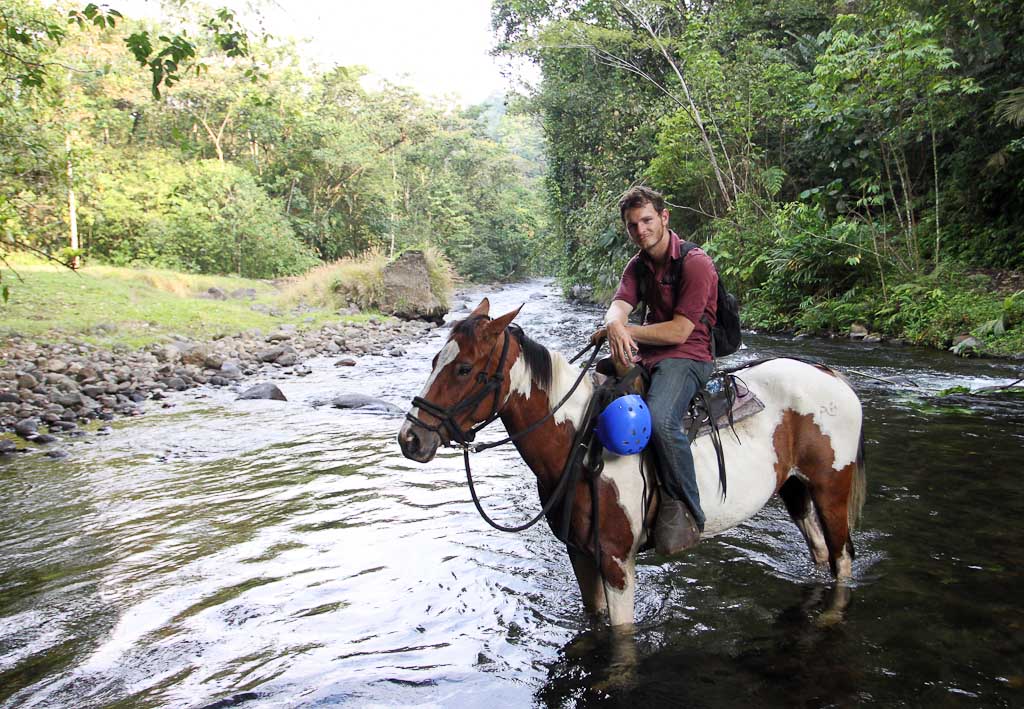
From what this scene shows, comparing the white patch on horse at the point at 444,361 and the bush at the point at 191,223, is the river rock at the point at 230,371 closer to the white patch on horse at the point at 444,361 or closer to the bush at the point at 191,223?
the white patch on horse at the point at 444,361

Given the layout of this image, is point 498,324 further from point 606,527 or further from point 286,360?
point 286,360

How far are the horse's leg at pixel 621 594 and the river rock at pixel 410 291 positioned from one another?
23.1 meters

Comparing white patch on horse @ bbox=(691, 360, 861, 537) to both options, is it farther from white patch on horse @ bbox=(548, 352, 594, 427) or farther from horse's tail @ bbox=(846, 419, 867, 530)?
white patch on horse @ bbox=(548, 352, 594, 427)

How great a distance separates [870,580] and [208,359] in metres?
13.5

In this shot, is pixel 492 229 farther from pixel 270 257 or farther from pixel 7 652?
pixel 7 652

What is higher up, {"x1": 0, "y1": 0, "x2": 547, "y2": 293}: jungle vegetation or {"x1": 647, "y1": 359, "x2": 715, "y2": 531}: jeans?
{"x1": 0, "y1": 0, "x2": 547, "y2": 293}: jungle vegetation

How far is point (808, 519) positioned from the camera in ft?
15.3

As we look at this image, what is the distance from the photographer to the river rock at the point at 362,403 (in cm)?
1100

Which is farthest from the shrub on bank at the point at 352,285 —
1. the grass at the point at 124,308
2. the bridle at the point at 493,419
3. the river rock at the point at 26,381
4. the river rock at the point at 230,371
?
the bridle at the point at 493,419

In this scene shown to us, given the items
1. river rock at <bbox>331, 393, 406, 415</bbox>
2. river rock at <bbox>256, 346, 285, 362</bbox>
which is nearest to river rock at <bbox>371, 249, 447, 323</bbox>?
river rock at <bbox>256, 346, 285, 362</bbox>

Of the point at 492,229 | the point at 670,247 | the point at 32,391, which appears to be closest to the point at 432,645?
the point at 670,247

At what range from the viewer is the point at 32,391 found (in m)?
10.3

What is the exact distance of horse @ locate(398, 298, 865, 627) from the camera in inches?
130

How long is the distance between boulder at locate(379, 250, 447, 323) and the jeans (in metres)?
22.9
